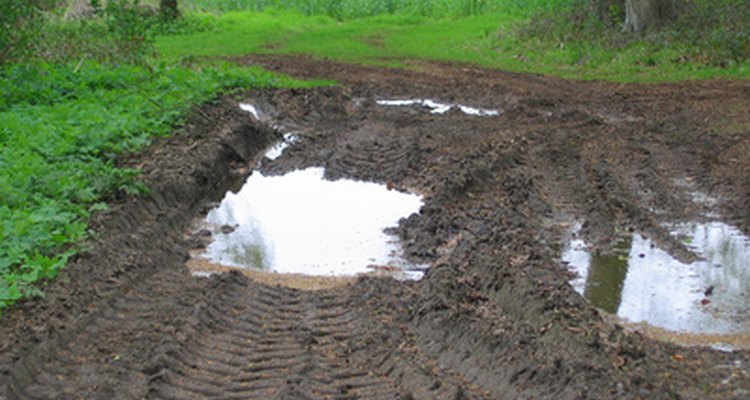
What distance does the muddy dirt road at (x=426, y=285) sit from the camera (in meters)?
6.32

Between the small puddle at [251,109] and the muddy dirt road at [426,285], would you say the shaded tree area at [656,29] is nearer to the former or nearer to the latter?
the muddy dirt road at [426,285]

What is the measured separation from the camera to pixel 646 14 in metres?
22.6

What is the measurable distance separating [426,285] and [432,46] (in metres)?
18.4

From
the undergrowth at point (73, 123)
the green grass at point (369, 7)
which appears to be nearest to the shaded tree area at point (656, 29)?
the green grass at point (369, 7)

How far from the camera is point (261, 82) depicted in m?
18.8

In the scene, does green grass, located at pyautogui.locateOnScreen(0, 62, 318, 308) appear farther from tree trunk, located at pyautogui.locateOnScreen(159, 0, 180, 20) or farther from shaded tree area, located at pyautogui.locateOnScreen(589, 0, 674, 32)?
tree trunk, located at pyautogui.locateOnScreen(159, 0, 180, 20)

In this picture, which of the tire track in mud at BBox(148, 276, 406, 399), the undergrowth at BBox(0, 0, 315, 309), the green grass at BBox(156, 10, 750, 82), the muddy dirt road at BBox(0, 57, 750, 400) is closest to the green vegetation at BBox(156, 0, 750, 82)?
the green grass at BBox(156, 10, 750, 82)

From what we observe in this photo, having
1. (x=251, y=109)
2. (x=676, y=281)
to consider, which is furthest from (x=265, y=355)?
(x=251, y=109)

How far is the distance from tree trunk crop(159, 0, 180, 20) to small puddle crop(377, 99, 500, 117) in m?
15.3

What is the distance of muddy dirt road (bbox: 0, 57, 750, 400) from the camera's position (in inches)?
249

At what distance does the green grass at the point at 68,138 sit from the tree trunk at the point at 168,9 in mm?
12461

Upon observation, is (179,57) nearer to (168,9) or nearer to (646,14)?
(168,9)

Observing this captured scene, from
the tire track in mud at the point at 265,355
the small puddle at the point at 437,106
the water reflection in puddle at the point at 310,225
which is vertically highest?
the tire track in mud at the point at 265,355

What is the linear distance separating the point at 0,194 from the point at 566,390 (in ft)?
19.7
